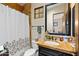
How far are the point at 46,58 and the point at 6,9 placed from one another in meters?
0.59

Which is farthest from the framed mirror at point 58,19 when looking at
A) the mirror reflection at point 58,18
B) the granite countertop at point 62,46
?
the granite countertop at point 62,46

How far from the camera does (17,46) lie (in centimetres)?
125

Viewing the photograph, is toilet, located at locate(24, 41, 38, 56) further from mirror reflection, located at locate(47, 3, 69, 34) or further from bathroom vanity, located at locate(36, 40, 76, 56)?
mirror reflection, located at locate(47, 3, 69, 34)

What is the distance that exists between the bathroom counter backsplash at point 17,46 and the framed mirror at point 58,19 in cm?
25

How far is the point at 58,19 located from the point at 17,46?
1.54 ft

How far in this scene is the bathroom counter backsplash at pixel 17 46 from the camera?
4.02 ft

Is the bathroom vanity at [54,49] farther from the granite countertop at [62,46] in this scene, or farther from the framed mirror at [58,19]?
the framed mirror at [58,19]

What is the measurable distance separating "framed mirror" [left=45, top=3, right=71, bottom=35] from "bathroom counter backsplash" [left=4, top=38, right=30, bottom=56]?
249 millimetres

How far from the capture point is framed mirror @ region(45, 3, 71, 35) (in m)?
1.20

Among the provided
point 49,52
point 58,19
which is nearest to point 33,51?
point 49,52

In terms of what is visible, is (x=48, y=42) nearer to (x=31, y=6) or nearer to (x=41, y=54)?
(x=41, y=54)

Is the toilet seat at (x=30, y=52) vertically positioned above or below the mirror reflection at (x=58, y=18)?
below

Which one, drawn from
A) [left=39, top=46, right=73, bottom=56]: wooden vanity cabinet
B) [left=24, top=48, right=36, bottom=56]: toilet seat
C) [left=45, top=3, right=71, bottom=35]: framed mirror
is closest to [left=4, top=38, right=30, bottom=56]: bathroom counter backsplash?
[left=24, top=48, right=36, bottom=56]: toilet seat

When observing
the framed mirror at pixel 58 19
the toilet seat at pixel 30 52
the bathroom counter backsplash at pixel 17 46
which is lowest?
the toilet seat at pixel 30 52
